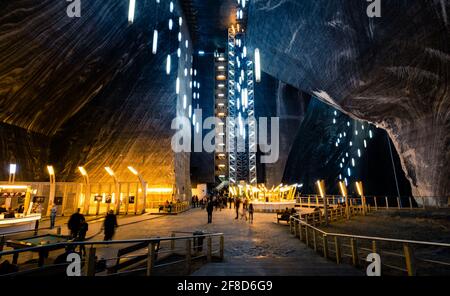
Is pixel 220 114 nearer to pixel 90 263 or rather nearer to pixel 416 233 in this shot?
pixel 416 233

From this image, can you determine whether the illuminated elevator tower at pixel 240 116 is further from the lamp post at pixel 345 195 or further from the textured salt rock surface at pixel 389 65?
the textured salt rock surface at pixel 389 65

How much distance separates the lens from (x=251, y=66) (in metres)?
40.5

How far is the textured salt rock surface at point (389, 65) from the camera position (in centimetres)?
1090

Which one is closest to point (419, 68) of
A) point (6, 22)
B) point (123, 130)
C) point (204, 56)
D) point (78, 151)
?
point (6, 22)

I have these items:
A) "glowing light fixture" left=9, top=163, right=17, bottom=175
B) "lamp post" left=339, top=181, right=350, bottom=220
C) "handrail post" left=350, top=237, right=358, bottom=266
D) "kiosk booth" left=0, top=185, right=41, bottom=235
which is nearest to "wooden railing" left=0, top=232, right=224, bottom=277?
"handrail post" left=350, top=237, right=358, bottom=266

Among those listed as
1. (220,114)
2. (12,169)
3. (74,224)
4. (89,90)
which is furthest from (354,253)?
(220,114)

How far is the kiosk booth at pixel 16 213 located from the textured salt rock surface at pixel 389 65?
20670 mm

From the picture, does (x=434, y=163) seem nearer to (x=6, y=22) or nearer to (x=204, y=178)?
(x=6, y=22)

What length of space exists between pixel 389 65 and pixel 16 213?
74.5 ft

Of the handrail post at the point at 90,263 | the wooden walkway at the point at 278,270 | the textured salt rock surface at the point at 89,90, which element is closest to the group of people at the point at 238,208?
the textured salt rock surface at the point at 89,90

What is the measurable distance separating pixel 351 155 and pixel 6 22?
4490cm

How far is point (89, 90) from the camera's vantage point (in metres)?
20.9
